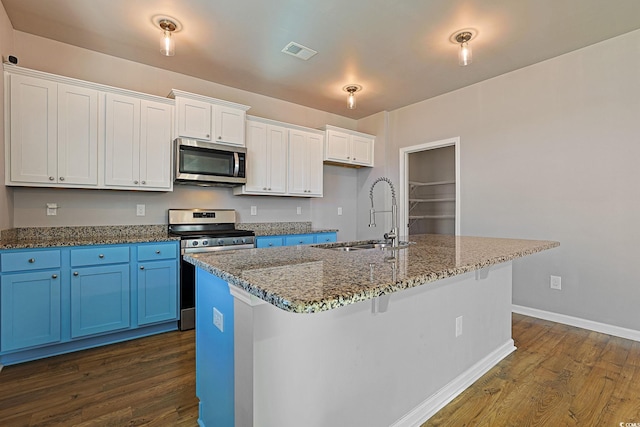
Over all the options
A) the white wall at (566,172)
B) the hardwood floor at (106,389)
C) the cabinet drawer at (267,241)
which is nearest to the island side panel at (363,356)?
the hardwood floor at (106,389)

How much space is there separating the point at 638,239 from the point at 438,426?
8.26 ft

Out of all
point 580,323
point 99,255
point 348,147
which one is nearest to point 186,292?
point 99,255

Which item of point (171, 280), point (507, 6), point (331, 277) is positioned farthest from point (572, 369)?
point (171, 280)

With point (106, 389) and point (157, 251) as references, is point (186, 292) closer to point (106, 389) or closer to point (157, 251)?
point (157, 251)

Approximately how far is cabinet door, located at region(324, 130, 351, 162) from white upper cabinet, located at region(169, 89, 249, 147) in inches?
50.2

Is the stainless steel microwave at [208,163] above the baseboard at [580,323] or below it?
above

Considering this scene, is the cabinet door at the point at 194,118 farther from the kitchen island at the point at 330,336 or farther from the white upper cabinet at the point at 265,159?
the kitchen island at the point at 330,336

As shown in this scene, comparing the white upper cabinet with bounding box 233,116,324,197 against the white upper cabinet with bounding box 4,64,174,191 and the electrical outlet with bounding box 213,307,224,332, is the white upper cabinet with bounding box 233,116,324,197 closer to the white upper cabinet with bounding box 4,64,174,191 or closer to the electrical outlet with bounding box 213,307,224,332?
the white upper cabinet with bounding box 4,64,174,191

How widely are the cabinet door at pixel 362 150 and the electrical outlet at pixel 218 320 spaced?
3557mm

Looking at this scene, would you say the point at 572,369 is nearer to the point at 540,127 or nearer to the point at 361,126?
the point at 540,127

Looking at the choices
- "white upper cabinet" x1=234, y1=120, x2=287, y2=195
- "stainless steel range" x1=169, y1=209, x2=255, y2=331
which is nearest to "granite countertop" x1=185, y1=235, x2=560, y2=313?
"stainless steel range" x1=169, y1=209, x2=255, y2=331

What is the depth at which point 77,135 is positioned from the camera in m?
2.67

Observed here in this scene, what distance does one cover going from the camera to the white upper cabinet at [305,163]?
408 cm

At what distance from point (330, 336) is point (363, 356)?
0.77ft
